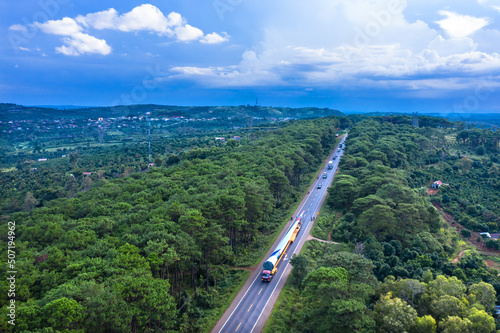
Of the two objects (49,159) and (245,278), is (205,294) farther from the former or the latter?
(49,159)

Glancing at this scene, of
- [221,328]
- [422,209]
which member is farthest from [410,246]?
[221,328]

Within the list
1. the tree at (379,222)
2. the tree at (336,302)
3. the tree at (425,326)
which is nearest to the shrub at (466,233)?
the tree at (379,222)

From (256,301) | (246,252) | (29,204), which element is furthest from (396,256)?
(29,204)

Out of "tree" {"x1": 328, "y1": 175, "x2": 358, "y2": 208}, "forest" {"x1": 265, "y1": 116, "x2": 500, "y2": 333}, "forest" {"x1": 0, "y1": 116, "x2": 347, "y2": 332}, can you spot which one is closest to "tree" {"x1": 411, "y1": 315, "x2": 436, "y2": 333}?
"forest" {"x1": 265, "y1": 116, "x2": 500, "y2": 333}

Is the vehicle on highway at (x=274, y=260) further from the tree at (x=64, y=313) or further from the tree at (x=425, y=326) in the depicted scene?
the tree at (x=64, y=313)

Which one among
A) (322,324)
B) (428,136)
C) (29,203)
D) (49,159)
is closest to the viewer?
(322,324)

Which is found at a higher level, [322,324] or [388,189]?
[388,189]

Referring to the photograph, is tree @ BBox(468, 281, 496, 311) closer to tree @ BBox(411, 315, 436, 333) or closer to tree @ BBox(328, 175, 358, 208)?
tree @ BBox(411, 315, 436, 333)

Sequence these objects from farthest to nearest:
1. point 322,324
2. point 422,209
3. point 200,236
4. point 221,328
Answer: point 422,209, point 200,236, point 221,328, point 322,324
